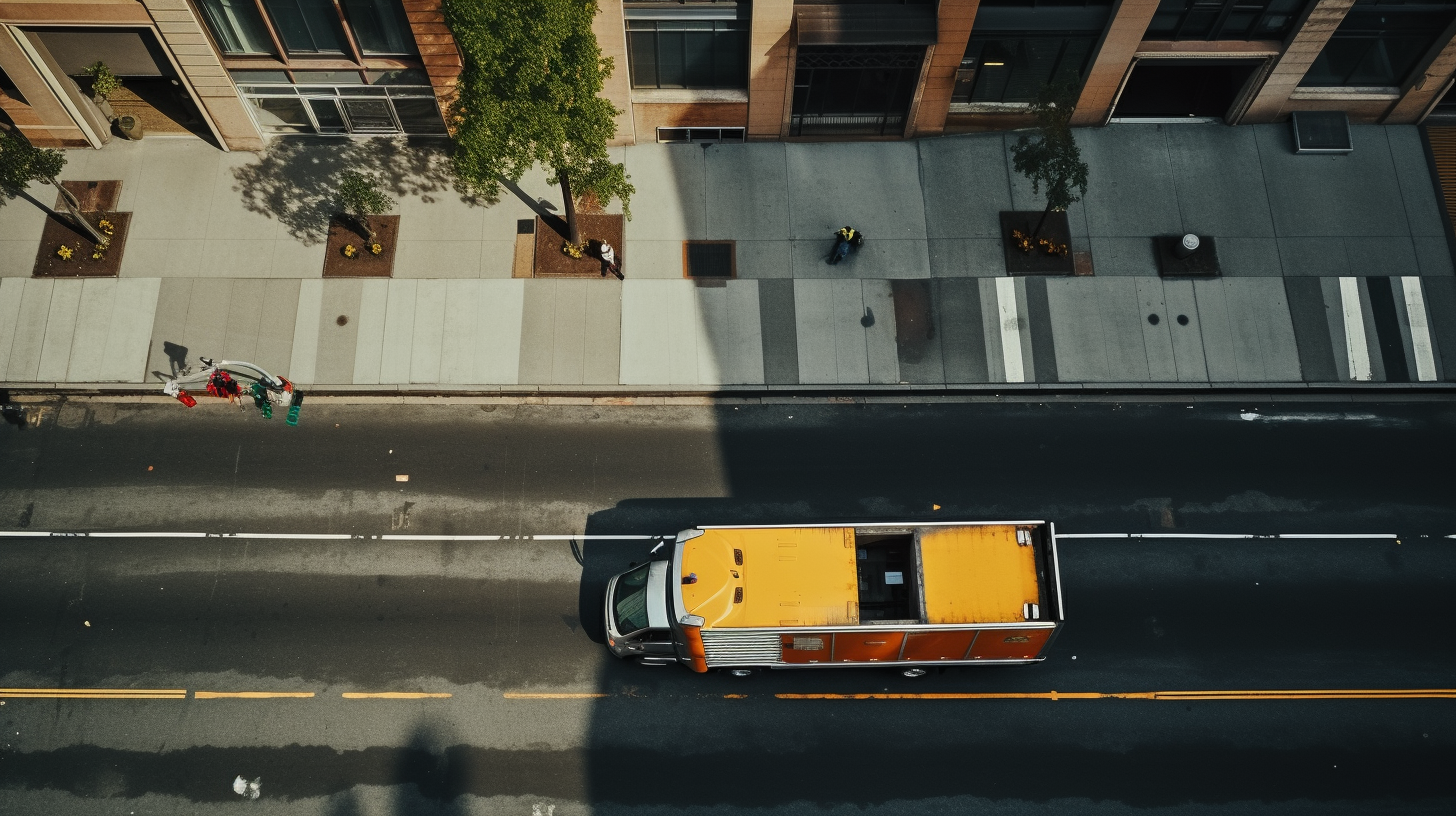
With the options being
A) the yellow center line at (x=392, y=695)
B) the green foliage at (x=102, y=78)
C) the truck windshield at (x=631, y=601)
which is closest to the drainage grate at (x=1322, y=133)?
the truck windshield at (x=631, y=601)

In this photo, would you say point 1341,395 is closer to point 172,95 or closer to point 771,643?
point 771,643

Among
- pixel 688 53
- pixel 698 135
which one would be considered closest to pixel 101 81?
pixel 688 53

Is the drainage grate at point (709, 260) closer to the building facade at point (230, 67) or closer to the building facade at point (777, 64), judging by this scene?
the building facade at point (777, 64)

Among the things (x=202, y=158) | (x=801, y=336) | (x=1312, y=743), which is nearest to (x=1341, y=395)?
(x=1312, y=743)

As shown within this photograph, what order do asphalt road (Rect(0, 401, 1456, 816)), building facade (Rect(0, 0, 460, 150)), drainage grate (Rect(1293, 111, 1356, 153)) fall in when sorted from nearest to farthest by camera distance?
asphalt road (Rect(0, 401, 1456, 816)), building facade (Rect(0, 0, 460, 150)), drainage grate (Rect(1293, 111, 1356, 153))

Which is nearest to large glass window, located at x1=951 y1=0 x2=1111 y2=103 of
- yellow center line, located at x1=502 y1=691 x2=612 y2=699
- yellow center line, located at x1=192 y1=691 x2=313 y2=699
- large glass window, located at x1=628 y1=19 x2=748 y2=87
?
large glass window, located at x1=628 y1=19 x2=748 y2=87

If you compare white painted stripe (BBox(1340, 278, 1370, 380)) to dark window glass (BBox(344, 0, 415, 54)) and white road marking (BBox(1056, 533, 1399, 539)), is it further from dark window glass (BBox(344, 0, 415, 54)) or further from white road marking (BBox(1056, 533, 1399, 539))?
dark window glass (BBox(344, 0, 415, 54))

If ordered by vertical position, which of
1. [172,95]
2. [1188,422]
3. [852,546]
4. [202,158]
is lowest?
[852,546]
